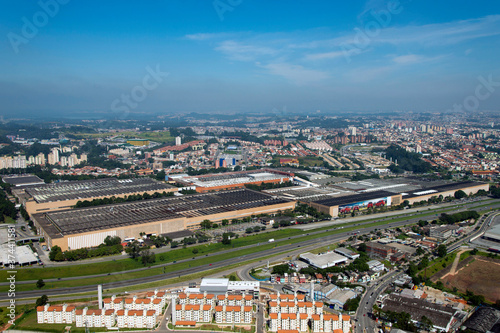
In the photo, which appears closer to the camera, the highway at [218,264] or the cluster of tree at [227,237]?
the highway at [218,264]

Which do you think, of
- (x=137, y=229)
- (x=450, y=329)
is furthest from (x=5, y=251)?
→ (x=450, y=329)

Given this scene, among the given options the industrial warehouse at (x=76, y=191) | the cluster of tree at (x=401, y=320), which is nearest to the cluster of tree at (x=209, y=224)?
the industrial warehouse at (x=76, y=191)

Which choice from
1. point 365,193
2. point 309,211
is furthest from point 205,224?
point 365,193

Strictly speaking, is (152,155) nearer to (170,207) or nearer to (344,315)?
(170,207)

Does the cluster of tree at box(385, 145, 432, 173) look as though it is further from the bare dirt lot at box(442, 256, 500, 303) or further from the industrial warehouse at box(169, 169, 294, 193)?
the bare dirt lot at box(442, 256, 500, 303)

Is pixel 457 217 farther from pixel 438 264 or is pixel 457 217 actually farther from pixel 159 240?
pixel 159 240

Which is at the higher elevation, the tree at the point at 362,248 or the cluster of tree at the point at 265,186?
the cluster of tree at the point at 265,186

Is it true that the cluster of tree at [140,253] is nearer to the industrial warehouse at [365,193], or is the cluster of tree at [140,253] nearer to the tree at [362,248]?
the tree at [362,248]
